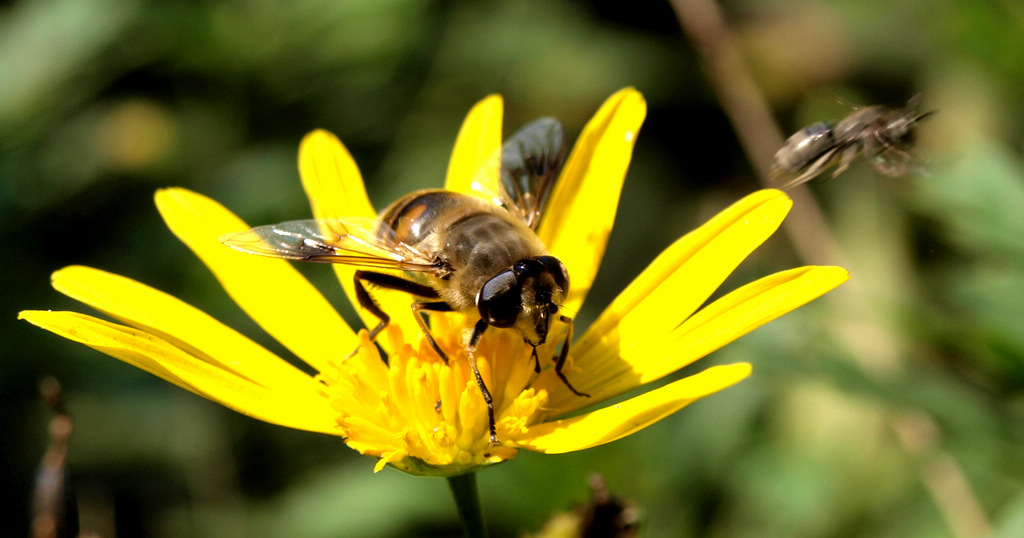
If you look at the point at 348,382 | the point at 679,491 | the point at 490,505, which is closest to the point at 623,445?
the point at 679,491

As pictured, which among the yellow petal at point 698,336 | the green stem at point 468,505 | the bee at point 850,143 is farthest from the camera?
the bee at point 850,143

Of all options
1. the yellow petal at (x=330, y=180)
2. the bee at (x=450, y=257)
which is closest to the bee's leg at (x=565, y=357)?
the bee at (x=450, y=257)

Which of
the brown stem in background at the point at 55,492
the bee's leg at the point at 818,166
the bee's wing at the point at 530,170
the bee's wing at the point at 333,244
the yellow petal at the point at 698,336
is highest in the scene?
the bee's wing at the point at 530,170

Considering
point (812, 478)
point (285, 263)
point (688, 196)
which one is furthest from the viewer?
point (688, 196)

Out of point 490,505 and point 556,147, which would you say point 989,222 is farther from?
point 490,505

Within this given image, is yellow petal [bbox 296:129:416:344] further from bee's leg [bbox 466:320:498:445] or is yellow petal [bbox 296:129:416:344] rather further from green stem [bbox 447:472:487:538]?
green stem [bbox 447:472:487:538]

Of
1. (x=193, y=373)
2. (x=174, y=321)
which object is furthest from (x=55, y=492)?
(x=174, y=321)

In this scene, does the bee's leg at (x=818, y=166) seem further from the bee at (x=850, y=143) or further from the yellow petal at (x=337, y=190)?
the yellow petal at (x=337, y=190)

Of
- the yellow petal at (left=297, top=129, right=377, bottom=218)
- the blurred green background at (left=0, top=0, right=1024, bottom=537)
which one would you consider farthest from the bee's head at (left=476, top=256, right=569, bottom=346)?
the blurred green background at (left=0, top=0, right=1024, bottom=537)
